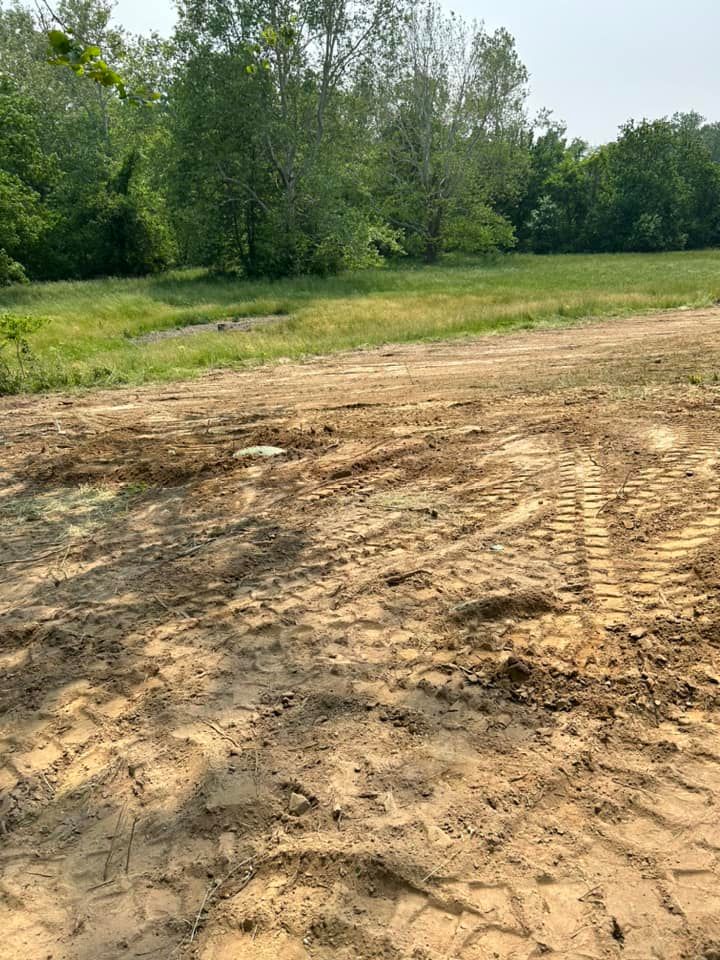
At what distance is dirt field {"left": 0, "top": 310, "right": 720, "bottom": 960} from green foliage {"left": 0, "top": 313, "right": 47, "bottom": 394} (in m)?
5.22

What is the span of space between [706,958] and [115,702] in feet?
8.21

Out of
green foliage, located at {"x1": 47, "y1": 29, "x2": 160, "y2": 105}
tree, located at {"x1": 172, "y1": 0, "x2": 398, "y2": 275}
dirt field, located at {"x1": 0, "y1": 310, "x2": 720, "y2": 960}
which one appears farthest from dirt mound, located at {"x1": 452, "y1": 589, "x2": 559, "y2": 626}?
tree, located at {"x1": 172, "y1": 0, "x2": 398, "y2": 275}

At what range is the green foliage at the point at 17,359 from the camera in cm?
1041

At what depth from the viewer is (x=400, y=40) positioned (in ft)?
96.9

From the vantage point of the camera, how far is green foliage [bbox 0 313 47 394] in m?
10.4

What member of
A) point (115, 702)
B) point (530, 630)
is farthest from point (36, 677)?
point (530, 630)

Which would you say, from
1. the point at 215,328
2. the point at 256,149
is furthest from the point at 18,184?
the point at 215,328

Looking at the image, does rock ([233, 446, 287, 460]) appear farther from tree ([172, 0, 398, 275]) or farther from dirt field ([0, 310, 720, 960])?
tree ([172, 0, 398, 275])

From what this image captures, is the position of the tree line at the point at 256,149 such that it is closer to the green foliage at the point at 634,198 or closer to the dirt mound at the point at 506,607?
the green foliage at the point at 634,198

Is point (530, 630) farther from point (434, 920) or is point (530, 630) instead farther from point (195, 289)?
point (195, 289)

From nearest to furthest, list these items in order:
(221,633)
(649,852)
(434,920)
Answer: (434,920) < (649,852) < (221,633)

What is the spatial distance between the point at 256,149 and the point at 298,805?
31716 millimetres

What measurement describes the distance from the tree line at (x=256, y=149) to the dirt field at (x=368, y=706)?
57.9 ft

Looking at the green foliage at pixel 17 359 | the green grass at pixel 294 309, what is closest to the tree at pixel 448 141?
Answer: the green grass at pixel 294 309
